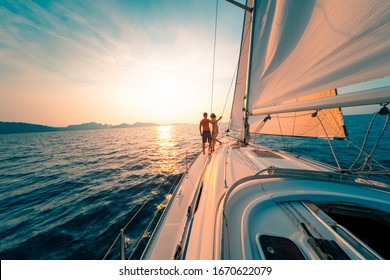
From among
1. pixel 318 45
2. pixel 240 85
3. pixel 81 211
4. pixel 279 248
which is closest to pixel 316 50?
pixel 318 45

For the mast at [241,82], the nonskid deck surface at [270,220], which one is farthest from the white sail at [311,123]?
the nonskid deck surface at [270,220]

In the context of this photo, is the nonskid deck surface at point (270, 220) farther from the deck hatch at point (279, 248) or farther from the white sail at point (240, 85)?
the white sail at point (240, 85)

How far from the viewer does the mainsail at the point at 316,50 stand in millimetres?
1636

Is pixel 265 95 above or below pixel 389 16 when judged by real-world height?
below

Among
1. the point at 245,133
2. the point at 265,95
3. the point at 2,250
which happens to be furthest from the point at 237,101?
the point at 2,250

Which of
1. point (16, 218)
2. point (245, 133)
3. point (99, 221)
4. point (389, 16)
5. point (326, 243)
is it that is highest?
point (389, 16)

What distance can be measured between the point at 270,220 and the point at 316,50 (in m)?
2.68

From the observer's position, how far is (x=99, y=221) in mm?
4742

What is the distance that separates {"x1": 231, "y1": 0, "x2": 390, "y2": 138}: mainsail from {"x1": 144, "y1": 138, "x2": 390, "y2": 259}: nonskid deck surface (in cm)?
118

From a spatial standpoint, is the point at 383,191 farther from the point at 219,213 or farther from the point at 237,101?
the point at 237,101

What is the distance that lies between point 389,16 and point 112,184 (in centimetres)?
940

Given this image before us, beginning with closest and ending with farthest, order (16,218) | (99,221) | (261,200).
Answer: (261,200) → (99,221) → (16,218)

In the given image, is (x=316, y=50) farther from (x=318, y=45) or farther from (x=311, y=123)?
(x=311, y=123)
